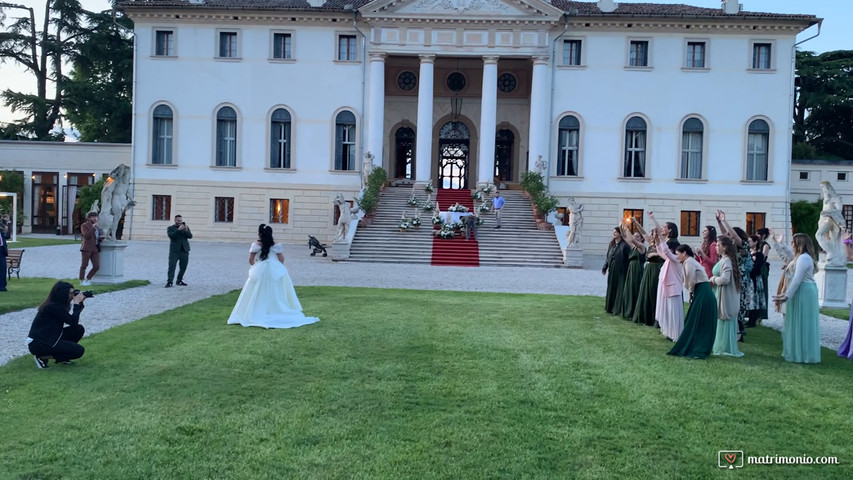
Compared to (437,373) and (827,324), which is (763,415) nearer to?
(437,373)

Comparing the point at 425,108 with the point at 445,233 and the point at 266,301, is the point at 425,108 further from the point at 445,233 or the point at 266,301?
the point at 266,301

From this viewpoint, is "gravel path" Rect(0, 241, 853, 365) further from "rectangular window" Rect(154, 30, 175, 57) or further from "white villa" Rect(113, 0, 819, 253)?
"rectangular window" Rect(154, 30, 175, 57)

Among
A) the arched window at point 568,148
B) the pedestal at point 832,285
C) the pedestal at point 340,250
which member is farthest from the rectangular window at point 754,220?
the pedestal at point 340,250

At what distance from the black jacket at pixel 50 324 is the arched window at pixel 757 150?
34.6 m

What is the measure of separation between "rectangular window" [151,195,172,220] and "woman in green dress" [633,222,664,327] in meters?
29.5

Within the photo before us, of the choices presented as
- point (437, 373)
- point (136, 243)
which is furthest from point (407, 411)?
point (136, 243)

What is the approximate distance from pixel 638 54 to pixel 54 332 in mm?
Answer: 33133

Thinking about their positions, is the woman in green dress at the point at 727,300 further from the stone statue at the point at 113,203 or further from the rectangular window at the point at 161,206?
the rectangular window at the point at 161,206

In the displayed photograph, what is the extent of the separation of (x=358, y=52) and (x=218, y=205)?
10789 mm

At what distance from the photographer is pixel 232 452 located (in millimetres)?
5652

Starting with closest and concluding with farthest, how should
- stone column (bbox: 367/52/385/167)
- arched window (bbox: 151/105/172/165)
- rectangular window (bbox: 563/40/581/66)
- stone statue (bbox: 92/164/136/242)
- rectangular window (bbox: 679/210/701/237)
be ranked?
stone statue (bbox: 92/164/136/242) → stone column (bbox: 367/52/385/167) → rectangular window (bbox: 563/40/581/66) → rectangular window (bbox: 679/210/701/237) → arched window (bbox: 151/105/172/165)

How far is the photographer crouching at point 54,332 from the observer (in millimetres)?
8079

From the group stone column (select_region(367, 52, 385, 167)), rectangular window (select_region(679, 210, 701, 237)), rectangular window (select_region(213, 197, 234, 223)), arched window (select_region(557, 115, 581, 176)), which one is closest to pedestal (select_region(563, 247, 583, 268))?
arched window (select_region(557, 115, 581, 176))

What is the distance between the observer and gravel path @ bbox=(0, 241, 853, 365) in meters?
12.2
